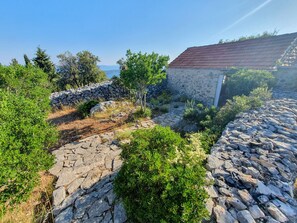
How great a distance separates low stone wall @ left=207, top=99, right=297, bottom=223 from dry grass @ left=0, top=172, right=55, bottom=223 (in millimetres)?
3300

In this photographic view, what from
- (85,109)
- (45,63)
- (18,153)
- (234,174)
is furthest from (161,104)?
(45,63)

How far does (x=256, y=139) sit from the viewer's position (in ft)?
13.1

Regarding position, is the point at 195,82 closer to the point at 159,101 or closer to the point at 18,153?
the point at 159,101

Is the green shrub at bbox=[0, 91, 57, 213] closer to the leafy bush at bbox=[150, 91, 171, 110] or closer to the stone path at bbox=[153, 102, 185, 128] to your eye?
the stone path at bbox=[153, 102, 185, 128]

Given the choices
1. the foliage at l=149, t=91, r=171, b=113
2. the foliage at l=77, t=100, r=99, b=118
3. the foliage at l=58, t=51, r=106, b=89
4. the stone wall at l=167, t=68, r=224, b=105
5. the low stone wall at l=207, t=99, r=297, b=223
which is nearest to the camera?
the low stone wall at l=207, t=99, r=297, b=223

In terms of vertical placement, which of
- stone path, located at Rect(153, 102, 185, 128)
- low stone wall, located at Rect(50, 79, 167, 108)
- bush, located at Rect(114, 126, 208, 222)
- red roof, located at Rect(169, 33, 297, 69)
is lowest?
stone path, located at Rect(153, 102, 185, 128)

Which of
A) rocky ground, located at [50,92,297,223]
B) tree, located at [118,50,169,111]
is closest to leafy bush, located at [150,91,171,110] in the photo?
tree, located at [118,50,169,111]

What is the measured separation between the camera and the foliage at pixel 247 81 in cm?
740

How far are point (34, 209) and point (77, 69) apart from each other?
18089 millimetres

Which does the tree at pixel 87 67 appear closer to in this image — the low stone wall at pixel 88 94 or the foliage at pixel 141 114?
the low stone wall at pixel 88 94

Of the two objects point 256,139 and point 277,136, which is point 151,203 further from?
point 277,136

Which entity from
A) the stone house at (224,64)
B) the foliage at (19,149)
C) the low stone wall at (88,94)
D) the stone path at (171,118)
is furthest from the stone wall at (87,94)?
the foliage at (19,149)

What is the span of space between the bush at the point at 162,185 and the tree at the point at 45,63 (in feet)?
66.6

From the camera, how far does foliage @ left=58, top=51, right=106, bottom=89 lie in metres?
18.3
